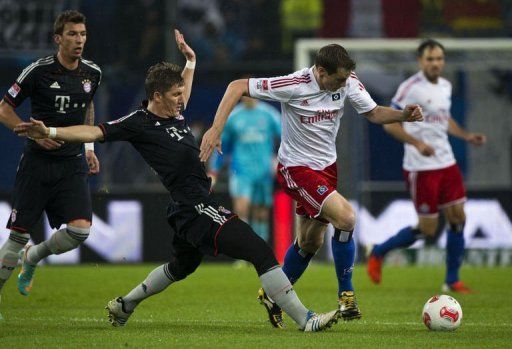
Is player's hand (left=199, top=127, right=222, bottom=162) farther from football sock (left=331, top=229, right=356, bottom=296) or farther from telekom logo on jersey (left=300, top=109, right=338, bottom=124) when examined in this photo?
football sock (left=331, top=229, right=356, bottom=296)

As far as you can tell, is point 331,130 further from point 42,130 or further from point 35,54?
point 35,54

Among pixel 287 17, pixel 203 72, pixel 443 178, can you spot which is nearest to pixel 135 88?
pixel 203 72

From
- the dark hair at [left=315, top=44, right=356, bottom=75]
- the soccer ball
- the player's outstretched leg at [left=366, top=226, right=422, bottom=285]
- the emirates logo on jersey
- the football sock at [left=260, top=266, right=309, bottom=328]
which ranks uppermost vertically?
the dark hair at [left=315, top=44, right=356, bottom=75]

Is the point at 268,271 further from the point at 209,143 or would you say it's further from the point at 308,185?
the point at 308,185

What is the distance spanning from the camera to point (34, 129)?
754cm

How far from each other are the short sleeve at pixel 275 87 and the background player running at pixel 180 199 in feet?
1.98

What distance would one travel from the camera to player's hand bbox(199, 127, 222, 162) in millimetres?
Result: 7727

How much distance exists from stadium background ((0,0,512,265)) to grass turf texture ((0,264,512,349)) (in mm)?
1189

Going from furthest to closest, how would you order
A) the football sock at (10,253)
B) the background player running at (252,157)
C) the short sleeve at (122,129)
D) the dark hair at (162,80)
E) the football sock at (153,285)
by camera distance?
1. the background player running at (252,157)
2. the football sock at (10,253)
3. the football sock at (153,285)
4. the dark hair at (162,80)
5. the short sleeve at (122,129)

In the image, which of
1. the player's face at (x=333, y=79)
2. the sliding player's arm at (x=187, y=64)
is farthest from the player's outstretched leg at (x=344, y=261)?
the sliding player's arm at (x=187, y=64)

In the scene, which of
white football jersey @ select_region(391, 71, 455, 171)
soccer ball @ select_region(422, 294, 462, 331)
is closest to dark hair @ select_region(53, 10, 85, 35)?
soccer ball @ select_region(422, 294, 462, 331)

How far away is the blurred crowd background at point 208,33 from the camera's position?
56.5 ft

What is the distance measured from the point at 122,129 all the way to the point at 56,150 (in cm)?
155

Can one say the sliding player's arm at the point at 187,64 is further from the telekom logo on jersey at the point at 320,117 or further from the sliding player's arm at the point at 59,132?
the sliding player's arm at the point at 59,132
